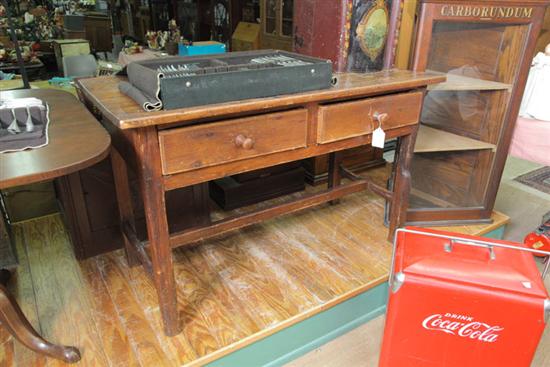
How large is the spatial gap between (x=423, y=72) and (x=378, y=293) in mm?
1050

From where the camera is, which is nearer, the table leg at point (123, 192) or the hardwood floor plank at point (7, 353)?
the hardwood floor plank at point (7, 353)

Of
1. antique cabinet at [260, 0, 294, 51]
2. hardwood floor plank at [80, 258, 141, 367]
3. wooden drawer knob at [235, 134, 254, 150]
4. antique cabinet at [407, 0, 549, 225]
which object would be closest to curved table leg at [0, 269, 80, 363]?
hardwood floor plank at [80, 258, 141, 367]

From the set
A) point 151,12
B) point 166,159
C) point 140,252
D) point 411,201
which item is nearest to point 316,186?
point 411,201

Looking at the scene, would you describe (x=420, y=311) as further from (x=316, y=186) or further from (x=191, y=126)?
(x=316, y=186)

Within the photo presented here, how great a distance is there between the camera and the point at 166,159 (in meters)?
1.24

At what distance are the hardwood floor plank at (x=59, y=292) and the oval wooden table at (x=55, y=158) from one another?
0.26ft

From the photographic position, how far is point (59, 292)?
68.2 inches

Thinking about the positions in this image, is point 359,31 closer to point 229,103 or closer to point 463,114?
point 463,114

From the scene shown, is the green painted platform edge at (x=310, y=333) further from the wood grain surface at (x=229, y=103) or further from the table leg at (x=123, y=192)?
the wood grain surface at (x=229, y=103)

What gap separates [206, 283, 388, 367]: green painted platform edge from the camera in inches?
60.6

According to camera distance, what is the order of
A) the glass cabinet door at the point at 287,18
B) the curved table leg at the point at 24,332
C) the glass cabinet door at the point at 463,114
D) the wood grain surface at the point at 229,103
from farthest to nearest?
the glass cabinet door at the point at 287,18
the glass cabinet door at the point at 463,114
the curved table leg at the point at 24,332
the wood grain surface at the point at 229,103

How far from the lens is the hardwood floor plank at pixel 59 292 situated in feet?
4.88

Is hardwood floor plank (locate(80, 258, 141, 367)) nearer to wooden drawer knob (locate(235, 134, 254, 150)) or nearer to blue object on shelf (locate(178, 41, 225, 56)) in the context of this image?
wooden drawer knob (locate(235, 134, 254, 150))

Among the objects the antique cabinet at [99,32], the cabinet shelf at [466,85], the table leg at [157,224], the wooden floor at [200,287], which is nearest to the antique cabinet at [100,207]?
the wooden floor at [200,287]
